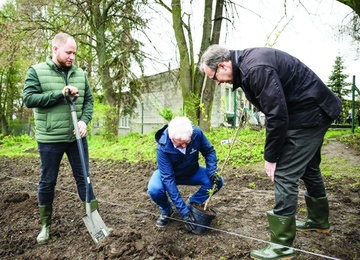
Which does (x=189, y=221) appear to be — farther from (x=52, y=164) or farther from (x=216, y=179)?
(x=52, y=164)

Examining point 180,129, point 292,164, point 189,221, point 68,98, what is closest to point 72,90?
point 68,98

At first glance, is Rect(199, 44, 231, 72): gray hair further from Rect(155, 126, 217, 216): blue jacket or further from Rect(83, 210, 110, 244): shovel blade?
Rect(83, 210, 110, 244): shovel blade

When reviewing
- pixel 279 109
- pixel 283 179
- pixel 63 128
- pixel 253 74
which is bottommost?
pixel 283 179

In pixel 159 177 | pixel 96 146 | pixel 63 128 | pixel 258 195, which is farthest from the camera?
pixel 96 146

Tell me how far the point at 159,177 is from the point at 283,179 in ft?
4.32

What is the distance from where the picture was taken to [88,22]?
11.5 meters

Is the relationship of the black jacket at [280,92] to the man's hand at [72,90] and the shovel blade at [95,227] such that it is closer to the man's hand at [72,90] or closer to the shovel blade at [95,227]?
the man's hand at [72,90]

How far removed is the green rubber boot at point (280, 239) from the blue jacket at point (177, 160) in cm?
83

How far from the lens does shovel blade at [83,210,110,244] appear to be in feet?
8.92

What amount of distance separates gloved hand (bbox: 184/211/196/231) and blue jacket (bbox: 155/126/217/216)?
0.04 metres

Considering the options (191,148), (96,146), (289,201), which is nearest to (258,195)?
(191,148)

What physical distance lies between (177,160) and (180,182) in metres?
0.37

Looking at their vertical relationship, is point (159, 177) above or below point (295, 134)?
below

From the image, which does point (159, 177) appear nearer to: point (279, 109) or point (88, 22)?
point (279, 109)
